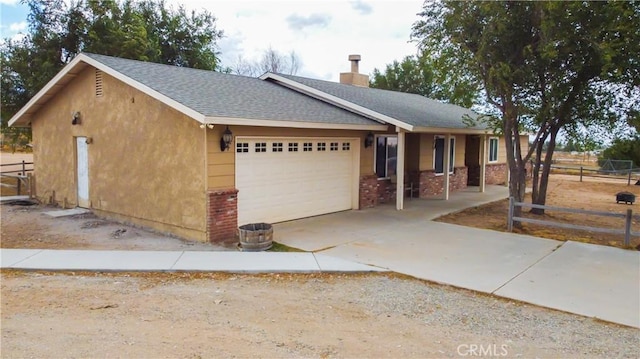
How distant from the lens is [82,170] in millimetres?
11891

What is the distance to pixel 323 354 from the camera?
14.0 ft

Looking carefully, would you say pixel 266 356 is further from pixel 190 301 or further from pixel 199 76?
pixel 199 76

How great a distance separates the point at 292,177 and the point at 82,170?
5.81 meters

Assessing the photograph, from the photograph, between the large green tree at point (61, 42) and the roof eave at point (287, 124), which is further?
the large green tree at point (61, 42)

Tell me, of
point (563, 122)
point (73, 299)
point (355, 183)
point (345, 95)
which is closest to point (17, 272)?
point (73, 299)

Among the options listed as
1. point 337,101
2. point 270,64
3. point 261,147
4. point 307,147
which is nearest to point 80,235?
point 261,147

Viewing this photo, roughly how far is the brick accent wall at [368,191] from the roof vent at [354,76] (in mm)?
6888

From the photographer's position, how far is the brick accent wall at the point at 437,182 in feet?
51.7

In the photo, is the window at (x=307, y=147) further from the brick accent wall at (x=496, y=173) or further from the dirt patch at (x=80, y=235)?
the brick accent wall at (x=496, y=173)

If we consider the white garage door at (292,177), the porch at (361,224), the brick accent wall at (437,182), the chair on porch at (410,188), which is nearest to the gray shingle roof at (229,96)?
the white garage door at (292,177)

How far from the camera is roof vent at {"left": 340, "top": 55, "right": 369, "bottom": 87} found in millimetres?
18766

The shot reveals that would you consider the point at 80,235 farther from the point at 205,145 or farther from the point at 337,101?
the point at 337,101

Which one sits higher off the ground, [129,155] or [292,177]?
[129,155]

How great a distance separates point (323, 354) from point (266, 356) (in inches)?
21.4
